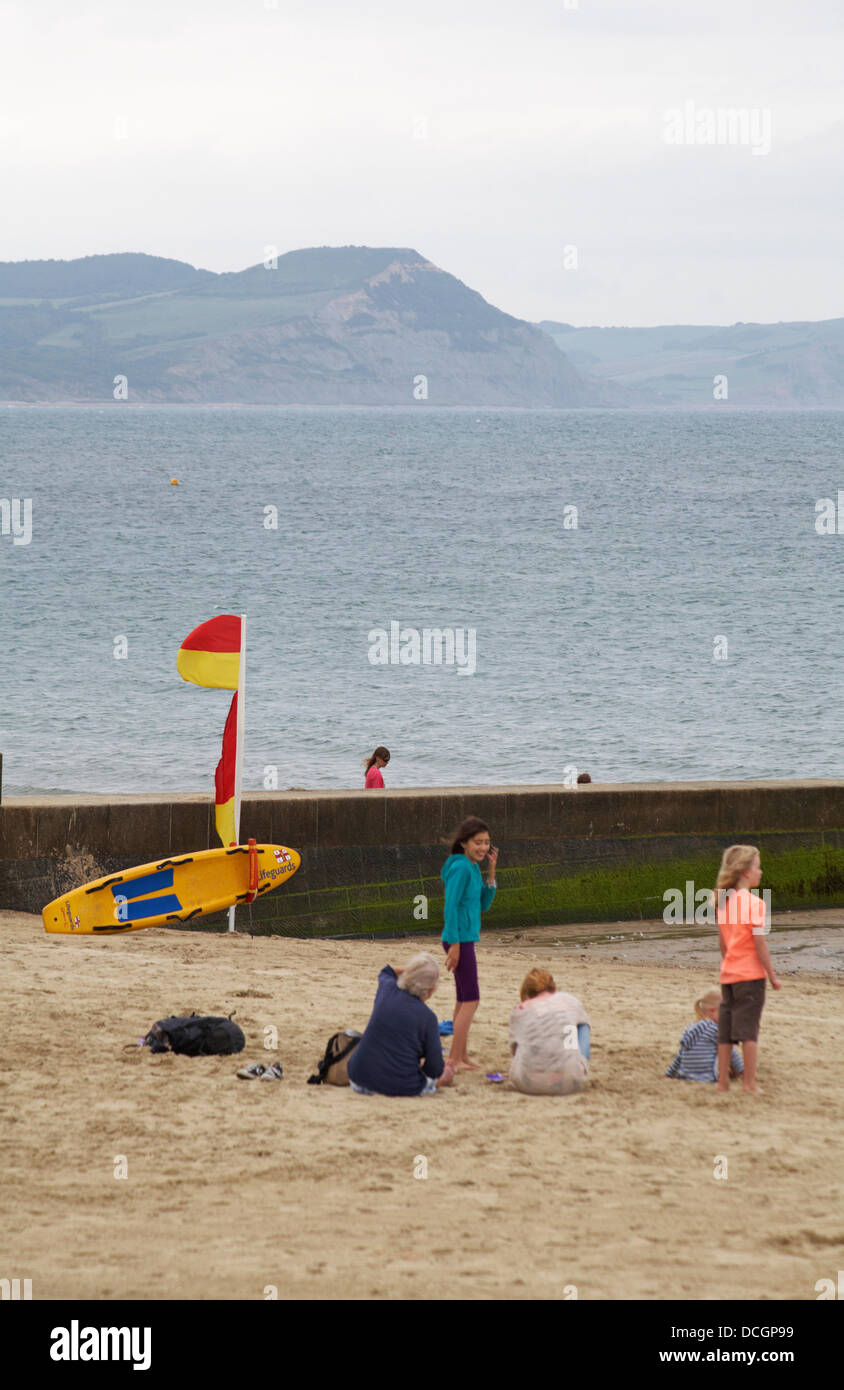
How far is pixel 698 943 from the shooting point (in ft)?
42.4

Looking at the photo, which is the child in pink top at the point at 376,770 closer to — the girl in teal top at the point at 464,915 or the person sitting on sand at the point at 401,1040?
the girl in teal top at the point at 464,915

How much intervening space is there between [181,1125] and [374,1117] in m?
0.88

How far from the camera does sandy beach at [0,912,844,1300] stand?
495 cm

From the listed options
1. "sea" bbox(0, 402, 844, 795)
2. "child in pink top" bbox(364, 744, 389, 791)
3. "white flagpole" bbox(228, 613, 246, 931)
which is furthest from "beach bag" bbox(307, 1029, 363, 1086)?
"sea" bbox(0, 402, 844, 795)

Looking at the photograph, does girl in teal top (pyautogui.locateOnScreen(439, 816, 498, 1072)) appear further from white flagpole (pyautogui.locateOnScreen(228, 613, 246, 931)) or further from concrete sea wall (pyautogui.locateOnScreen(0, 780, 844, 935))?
concrete sea wall (pyautogui.locateOnScreen(0, 780, 844, 935))

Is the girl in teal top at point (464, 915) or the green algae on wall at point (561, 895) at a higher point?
the girl in teal top at point (464, 915)

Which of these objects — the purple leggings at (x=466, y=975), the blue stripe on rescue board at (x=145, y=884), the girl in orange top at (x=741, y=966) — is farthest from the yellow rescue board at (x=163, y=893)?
the girl in orange top at (x=741, y=966)

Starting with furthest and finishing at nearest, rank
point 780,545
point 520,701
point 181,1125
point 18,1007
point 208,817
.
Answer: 1. point 780,545
2. point 520,701
3. point 208,817
4. point 18,1007
5. point 181,1125

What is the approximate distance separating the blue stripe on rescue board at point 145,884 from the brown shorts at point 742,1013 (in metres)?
4.89

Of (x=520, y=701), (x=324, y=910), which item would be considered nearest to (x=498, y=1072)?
(x=324, y=910)

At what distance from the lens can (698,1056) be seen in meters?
7.66

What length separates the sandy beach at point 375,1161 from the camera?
16.2 feet

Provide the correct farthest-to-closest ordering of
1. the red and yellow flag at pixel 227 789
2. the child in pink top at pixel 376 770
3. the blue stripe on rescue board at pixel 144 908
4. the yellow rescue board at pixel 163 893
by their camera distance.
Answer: the child in pink top at pixel 376 770, the red and yellow flag at pixel 227 789, the blue stripe on rescue board at pixel 144 908, the yellow rescue board at pixel 163 893
